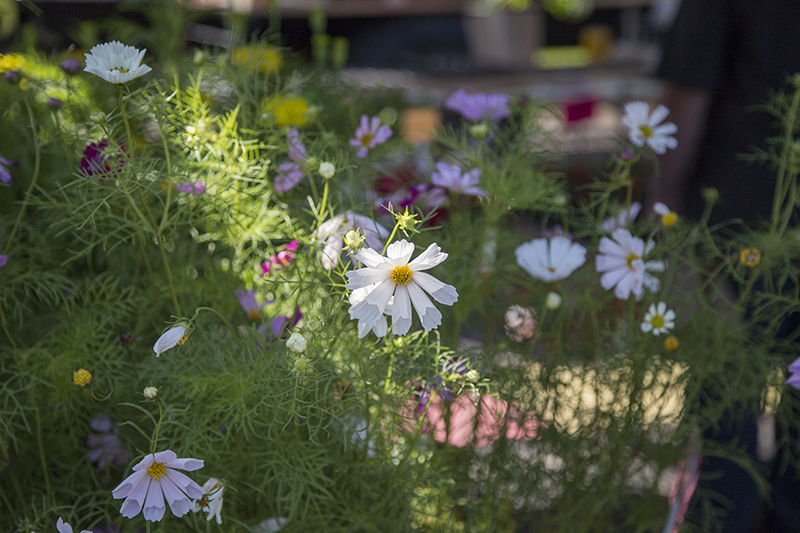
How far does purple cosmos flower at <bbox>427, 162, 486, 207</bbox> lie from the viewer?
1.86 feet

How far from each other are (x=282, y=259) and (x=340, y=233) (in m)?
0.06

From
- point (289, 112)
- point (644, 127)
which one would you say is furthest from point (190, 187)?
point (644, 127)

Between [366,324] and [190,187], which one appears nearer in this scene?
[366,324]

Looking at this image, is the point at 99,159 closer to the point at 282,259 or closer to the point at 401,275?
the point at 282,259

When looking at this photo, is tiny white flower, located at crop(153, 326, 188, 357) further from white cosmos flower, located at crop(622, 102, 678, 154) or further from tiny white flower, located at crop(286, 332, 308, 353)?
white cosmos flower, located at crop(622, 102, 678, 154)

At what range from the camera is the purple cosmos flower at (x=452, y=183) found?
566 millimetres

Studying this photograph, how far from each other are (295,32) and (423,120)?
103 cm

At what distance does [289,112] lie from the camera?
0.64m

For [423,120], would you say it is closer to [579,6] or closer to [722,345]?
[722,345]

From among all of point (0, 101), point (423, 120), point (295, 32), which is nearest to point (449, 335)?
point (0, 101)

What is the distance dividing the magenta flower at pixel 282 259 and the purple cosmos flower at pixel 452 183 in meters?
0.15

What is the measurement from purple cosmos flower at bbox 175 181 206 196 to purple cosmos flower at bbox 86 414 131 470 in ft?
0.65

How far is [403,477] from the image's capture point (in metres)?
0.49

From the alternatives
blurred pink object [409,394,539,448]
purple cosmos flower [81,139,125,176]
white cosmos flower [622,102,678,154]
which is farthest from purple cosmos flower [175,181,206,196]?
white cosmos flower [622,102,678,154]
